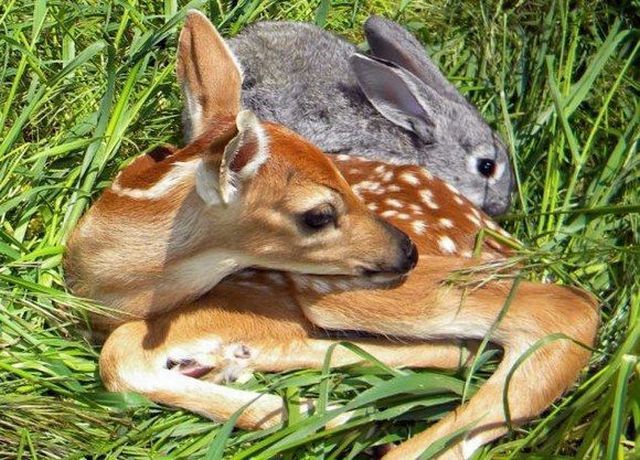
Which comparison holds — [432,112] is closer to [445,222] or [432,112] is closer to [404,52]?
[404,52]

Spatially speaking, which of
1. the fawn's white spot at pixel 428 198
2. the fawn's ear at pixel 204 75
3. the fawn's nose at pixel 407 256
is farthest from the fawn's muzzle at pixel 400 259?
the fawn's ear at pixel 204 75

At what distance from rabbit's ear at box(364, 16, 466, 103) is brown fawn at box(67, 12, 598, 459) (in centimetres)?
129

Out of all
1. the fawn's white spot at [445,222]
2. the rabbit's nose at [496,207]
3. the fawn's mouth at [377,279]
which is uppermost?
the fawn's white spot at [445,222]

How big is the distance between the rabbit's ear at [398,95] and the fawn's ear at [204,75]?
3.69 feet

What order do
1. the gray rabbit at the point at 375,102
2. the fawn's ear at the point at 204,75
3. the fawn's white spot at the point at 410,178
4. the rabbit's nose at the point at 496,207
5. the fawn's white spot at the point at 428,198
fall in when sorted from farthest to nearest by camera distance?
the gray rabbit at the point at 375,102
the rabbit's nose at the point at 496,207
the fawn's white spot at the point at 410,178
the fawn's white spot at the point at 428,198
the fawn's ear at the point at 204,75

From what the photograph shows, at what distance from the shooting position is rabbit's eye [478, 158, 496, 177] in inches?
210

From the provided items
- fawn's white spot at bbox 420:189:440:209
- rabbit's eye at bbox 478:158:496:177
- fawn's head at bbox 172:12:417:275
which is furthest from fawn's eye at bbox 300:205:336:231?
rabbit's eye at bbox 478:158:496:177

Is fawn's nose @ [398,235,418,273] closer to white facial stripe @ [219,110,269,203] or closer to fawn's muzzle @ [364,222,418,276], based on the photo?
fawn's muzzle @ [364,222,418,276]

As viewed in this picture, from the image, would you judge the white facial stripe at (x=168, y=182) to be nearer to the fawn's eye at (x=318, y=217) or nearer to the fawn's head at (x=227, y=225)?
the fawn's head at (x=227, y=225)

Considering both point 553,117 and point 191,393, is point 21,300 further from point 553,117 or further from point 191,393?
point 553,117

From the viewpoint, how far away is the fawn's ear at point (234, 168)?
11.9ft

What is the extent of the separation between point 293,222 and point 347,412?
58cm

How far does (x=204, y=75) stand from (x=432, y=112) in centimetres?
Answer: 148

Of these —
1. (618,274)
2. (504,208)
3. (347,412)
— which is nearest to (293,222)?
(347,412)
